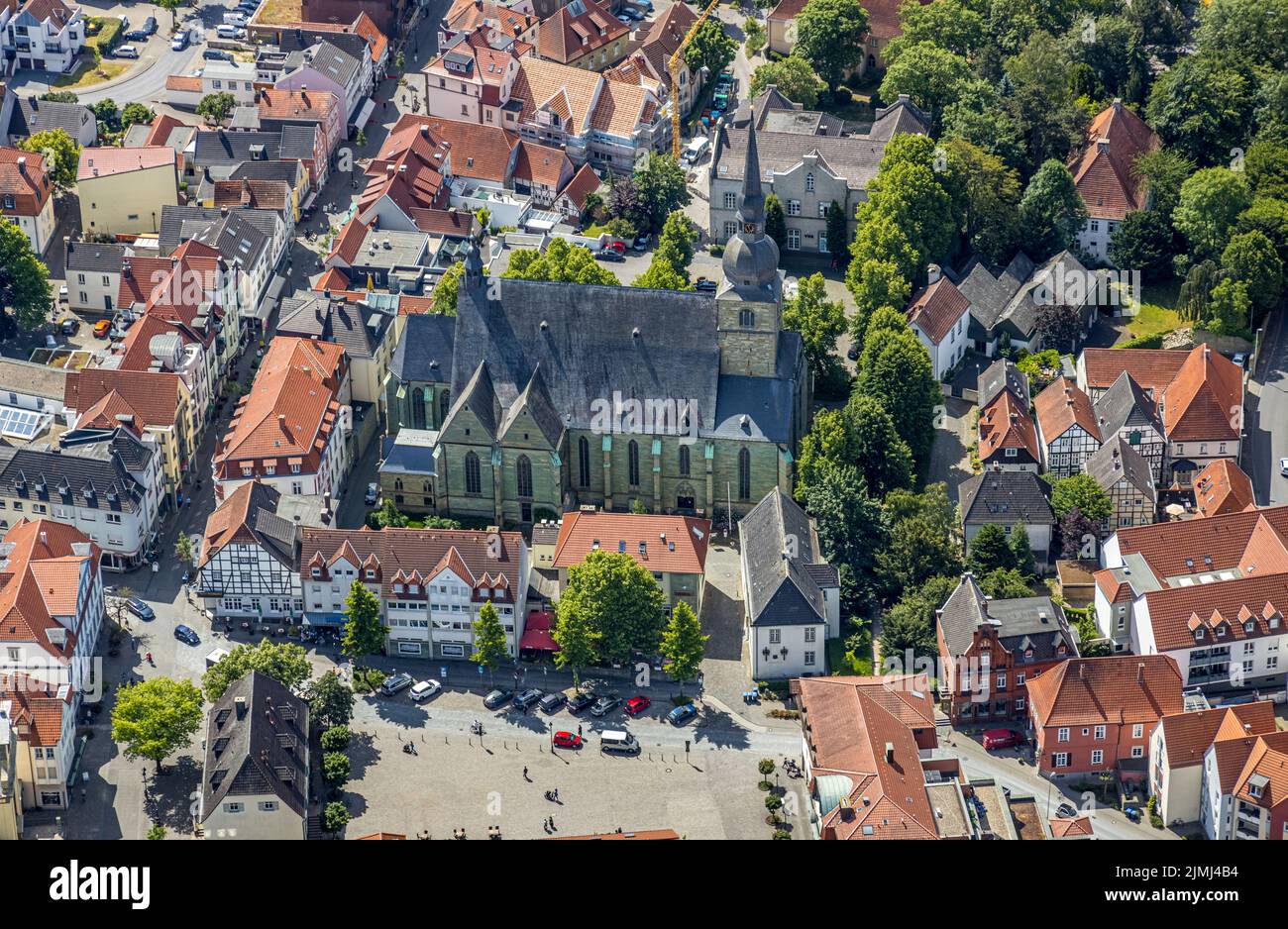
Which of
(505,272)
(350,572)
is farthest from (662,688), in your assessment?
(505,272)

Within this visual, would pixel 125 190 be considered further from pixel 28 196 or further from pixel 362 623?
pixel 362 623

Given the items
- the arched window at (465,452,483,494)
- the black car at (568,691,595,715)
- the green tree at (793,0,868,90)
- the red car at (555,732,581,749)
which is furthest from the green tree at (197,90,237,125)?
the red car at (555,732,581,749)

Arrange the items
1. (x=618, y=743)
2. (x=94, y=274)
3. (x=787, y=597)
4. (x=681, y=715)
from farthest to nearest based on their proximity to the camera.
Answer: (x=94, y=274)
(x=787, y=597)
(x=681, y=715)
(x=618, y=743)

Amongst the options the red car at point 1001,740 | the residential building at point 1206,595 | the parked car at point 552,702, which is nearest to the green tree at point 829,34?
the residential building at point 1206,595

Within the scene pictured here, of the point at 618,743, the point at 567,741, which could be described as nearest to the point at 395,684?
the point at 567,741

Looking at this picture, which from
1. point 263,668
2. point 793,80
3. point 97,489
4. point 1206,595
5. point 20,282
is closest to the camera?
point 263,668

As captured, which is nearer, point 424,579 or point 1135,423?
point 424,579
